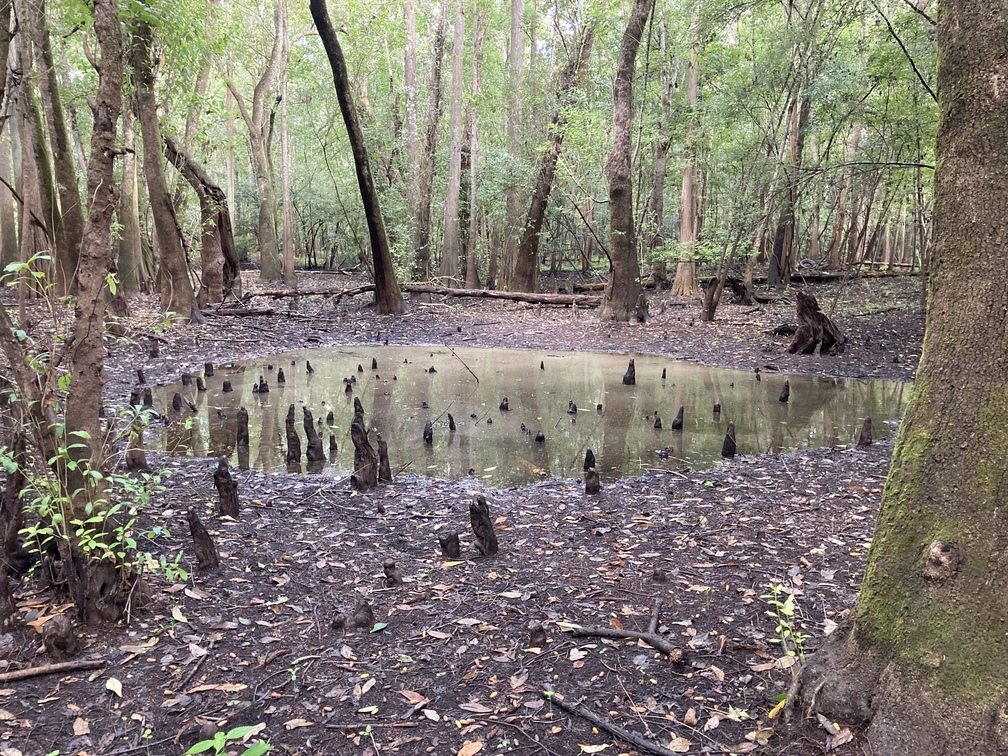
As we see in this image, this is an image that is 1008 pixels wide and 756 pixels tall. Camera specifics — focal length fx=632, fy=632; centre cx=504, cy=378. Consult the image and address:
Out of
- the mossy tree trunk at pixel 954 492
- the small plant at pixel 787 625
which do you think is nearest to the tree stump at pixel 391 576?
the small plant at pixel 787 625

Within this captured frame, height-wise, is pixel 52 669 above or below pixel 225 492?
below

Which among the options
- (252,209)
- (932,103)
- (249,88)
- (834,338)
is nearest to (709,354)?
(834,338)

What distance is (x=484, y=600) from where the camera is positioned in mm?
3717

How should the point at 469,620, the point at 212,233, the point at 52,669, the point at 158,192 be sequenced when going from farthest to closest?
the point at 212,233 → the point at 158,192 → the point at 469,620 → the point at 52,669

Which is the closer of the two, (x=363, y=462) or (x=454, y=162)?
(x=363, y=462)

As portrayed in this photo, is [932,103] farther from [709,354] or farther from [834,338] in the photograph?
[709,354]

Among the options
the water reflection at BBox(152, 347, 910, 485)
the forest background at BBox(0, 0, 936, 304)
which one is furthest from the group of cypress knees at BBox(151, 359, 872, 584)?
the forest background at BBox(0, 0, 936, 304)

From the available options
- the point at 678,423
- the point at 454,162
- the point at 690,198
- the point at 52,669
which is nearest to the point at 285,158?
the point at 454,162

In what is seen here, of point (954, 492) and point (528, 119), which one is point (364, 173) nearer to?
point (528, 119)

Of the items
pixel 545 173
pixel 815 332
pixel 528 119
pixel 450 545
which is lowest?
→ pixel 450 545

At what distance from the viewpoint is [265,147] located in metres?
27.1

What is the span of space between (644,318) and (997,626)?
1431 centimetres

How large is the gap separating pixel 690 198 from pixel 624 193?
667cm

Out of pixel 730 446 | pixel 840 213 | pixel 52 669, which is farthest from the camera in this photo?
pixel 840 213
